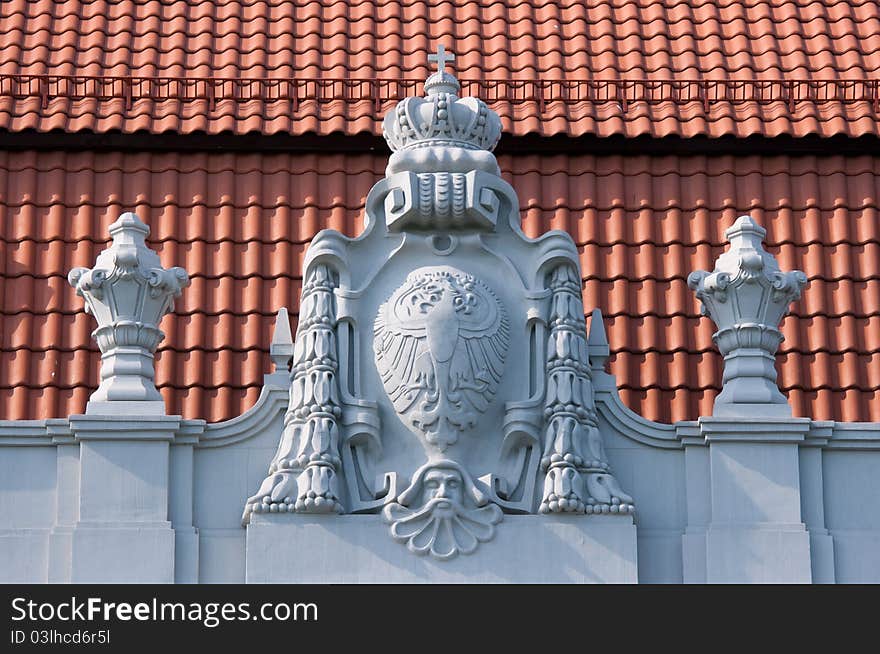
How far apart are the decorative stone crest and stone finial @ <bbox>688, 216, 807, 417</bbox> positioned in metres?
1.58

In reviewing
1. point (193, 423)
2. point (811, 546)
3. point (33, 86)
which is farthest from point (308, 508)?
point (33, 86)

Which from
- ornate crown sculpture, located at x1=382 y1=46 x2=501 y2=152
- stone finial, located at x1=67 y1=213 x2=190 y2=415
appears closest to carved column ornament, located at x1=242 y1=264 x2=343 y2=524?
stone finial, located at x1=67 y1=213 x2=190 y2=415

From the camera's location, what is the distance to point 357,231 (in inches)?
770

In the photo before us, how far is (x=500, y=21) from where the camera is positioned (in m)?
21.6

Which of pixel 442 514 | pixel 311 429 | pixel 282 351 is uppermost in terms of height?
pixel 282 351

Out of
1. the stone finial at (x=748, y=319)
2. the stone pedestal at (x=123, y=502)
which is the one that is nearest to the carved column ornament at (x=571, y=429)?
the stone finial at (x=748, y=319)

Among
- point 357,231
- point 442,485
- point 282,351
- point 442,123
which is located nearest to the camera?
point 442,485

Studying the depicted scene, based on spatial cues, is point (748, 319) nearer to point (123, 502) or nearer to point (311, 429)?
point (311, 429)

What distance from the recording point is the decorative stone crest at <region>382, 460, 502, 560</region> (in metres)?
15.3

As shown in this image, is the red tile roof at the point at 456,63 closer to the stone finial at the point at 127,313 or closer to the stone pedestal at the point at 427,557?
A: the stone finial at the point at 127,313

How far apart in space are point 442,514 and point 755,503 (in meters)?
1.87

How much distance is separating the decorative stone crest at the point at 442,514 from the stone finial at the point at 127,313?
1.58 m

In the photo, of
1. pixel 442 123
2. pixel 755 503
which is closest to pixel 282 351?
pixel 442 123

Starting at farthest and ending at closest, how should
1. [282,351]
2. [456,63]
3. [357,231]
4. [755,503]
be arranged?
[456,63], [357,231], [282,351], [755,503]
